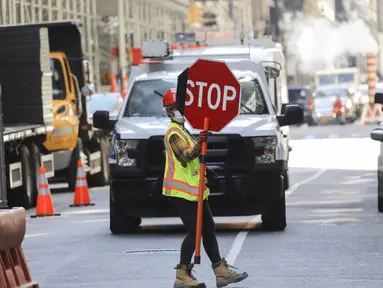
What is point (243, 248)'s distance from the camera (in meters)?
16.3

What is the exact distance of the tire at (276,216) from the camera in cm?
1830

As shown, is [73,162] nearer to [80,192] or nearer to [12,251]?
[80,192]

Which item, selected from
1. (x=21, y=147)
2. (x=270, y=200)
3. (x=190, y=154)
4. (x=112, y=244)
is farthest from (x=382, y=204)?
(x=190, y=154)

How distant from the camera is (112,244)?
17.3 meters

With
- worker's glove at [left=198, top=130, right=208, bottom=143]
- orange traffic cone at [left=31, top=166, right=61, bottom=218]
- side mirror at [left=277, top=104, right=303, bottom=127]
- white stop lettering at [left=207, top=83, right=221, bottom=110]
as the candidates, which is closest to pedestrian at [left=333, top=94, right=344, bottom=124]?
orange traffic cone at [left=31, top=166, right=61, bottom=218]

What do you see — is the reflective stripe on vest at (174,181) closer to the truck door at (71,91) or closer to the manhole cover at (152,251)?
the manhole cover at (152,251)

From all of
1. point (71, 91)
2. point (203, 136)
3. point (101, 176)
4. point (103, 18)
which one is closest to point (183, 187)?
point (203, 136)

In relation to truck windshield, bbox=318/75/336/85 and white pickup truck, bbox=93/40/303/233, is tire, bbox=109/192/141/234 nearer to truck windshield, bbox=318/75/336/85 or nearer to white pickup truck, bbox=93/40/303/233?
white pickup truck, bbox=93/40/303/233

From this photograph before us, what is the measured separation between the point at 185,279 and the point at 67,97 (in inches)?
678

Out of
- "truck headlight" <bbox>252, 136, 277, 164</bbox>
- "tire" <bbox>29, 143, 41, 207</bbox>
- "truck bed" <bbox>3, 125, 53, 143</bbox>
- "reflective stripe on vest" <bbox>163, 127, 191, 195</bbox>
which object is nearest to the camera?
"reflective stripe on vest" <bbox>163, 127, 191, 195</bbox>

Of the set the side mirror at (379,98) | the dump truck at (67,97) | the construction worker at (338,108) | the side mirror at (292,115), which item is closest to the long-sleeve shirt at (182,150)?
the side mirror at (292,115)

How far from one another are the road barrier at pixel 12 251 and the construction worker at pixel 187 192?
141 centimetres

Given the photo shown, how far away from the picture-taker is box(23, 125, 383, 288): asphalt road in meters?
13.6

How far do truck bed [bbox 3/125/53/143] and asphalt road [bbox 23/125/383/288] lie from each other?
125 centimetres
